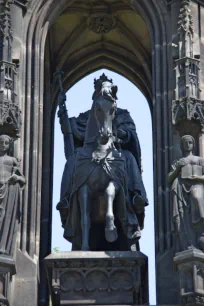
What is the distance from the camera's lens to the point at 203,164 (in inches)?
1065

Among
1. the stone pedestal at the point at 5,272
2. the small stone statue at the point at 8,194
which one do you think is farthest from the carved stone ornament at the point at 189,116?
the stone pedestal at the point at 5,272

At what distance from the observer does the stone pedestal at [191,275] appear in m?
25.7

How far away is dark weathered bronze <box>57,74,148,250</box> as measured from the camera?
27.8 metres

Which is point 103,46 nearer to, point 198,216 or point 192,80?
point 192,80

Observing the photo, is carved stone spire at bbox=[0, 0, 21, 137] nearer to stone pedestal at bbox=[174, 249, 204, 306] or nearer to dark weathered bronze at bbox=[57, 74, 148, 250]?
dark weathered bronze at bbox=[57, 74, 148, 250]

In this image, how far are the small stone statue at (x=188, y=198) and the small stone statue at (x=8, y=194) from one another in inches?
87.6

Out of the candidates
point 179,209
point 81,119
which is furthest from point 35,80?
point 179,209

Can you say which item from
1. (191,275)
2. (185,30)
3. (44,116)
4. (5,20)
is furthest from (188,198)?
(44,116)

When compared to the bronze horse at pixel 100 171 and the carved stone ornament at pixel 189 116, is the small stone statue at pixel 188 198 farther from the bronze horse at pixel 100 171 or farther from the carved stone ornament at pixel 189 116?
the bronze horse at pixel 100 171

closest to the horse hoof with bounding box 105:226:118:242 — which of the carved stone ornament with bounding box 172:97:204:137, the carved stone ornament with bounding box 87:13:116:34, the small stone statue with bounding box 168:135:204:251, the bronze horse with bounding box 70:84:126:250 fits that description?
the bronze horse with bounding box 70:84:126:250

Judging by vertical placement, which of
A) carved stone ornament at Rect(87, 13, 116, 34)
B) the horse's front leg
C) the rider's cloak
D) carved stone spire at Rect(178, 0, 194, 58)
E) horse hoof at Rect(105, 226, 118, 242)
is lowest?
horse hoof at Rect(105, 226, 118, 242)

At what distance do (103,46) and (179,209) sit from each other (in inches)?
254

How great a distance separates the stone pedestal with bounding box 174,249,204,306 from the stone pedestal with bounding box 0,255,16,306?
2.29 metres

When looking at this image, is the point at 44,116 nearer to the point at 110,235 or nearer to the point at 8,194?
the point at 110,235
